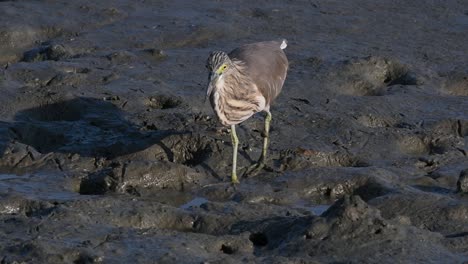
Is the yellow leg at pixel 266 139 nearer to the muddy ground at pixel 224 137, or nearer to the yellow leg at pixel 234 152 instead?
the muddy ground at pixel 224 137

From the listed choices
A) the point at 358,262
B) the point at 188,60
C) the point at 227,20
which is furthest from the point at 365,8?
the point at 358,262

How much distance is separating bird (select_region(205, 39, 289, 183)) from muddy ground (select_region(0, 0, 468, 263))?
0.42 meters

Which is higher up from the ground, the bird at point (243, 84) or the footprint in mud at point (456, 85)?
the bird at point (243, 84)

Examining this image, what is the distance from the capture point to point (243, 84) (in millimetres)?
9266

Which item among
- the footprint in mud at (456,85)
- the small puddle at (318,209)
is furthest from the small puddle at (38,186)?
the footprint in mud at (456,85)

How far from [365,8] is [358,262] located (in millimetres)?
7500

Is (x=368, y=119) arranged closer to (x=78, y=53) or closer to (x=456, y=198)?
(x=456, y=198)

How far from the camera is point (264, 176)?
933cm

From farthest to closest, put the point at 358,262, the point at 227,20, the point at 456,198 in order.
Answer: the point at 227,20, the point at 456,198, the point at 358,262

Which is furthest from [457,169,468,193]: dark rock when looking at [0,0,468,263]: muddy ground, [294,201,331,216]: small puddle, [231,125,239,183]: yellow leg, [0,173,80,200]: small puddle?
[0,173,80,200]: small puddle

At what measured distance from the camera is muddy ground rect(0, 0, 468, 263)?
7395mm

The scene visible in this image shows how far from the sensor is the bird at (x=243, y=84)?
8945 millimetres

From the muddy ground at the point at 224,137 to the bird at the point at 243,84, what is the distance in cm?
42

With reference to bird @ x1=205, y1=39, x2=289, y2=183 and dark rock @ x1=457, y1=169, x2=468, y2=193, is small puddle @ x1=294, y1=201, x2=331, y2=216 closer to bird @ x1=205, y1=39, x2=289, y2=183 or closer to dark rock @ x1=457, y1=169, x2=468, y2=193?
bird @ x1=205, y1=39, x2=289, y2=183
